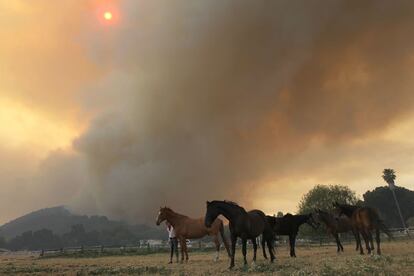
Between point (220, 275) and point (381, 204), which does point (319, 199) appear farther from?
point (381, 204)

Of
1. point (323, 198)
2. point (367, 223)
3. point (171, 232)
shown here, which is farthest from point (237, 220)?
point (323, 198)

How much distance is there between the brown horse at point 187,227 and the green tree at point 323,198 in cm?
5502

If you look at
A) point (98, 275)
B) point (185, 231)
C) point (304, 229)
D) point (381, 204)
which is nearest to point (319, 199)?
point (304, 229)

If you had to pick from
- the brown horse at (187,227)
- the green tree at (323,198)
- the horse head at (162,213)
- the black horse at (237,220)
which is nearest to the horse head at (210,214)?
A: the black horse at (237,220)

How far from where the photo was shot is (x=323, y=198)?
7269cm

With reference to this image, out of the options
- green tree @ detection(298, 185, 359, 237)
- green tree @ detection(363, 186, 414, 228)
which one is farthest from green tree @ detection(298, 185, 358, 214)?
green tree @ detection(363, 186, 414, 228)

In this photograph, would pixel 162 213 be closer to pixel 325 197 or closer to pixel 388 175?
pixel 325 197

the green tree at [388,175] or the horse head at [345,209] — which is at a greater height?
the green tree at [388,175]

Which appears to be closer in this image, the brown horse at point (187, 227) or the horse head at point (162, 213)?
the brown horse at point (187, 227)

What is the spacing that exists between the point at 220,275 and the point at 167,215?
1024 cm

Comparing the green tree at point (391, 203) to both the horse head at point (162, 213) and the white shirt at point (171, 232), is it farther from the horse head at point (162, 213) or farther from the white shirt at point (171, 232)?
the horse head at point (162, 213)

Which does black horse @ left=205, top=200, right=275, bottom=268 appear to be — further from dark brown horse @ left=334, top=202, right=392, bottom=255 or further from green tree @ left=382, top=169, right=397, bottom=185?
green tree @ left=382, top=169, right=397, bottom=185

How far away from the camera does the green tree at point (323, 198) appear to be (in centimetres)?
7156

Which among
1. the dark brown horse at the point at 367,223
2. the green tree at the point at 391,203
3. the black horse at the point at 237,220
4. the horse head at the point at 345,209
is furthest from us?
the green tree at the point at 391,203
